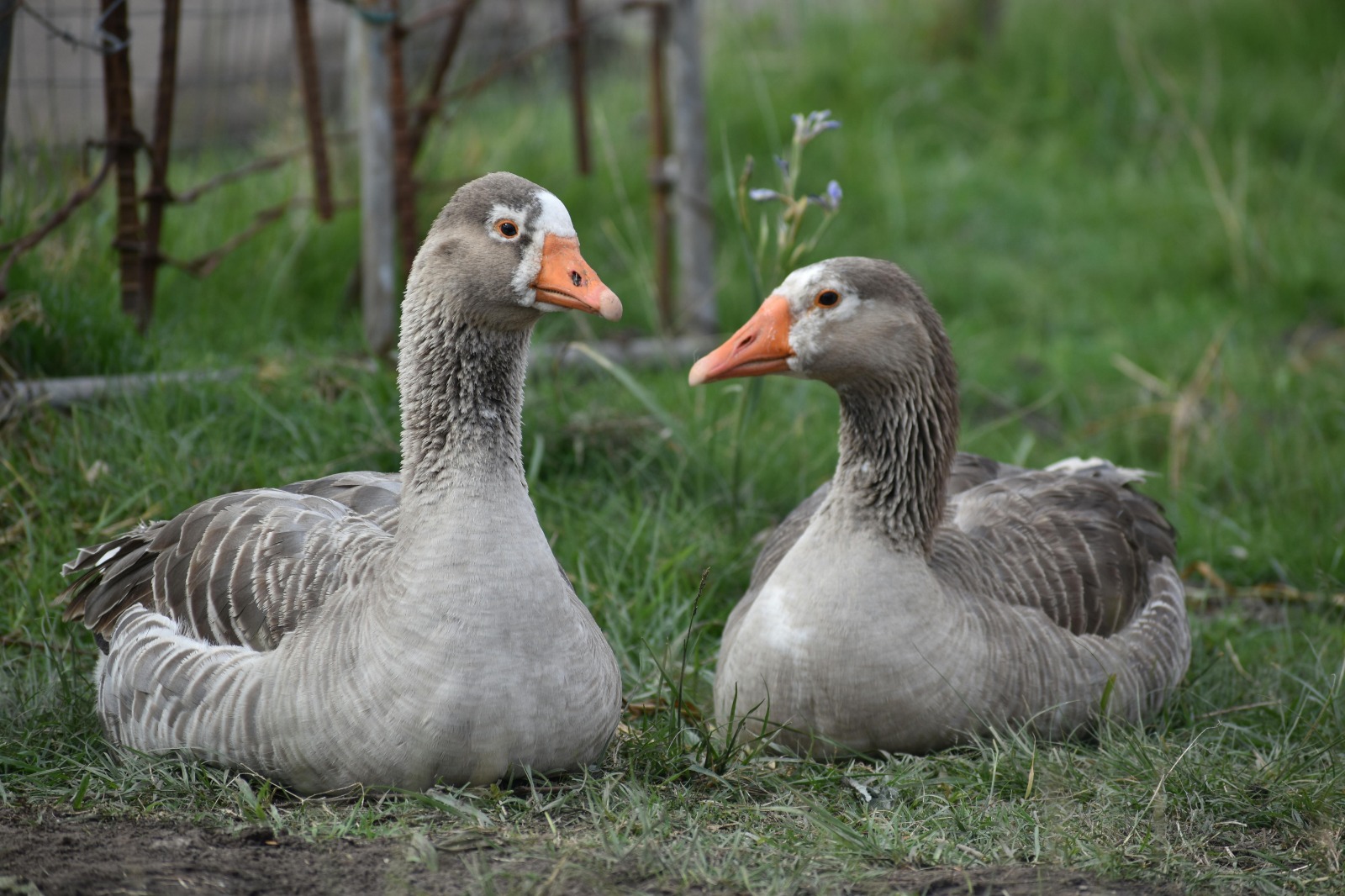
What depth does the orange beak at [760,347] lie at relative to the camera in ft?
13.9

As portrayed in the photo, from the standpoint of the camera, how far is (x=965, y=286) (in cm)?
884

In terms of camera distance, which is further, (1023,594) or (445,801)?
(1023,594)

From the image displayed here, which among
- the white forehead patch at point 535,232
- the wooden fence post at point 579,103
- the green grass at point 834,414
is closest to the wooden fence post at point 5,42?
the green grass at point 834,414

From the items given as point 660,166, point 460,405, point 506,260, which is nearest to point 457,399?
point 460,405

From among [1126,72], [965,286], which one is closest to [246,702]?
[965,286]

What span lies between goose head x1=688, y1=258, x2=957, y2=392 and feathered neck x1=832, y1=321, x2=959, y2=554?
40mm

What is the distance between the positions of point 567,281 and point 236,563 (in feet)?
4.13

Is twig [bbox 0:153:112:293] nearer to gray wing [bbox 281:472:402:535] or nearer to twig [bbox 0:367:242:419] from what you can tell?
twig [bbox 0:367:242:419]

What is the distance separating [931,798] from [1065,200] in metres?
7.02

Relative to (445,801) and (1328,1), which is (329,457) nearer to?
(445,801)

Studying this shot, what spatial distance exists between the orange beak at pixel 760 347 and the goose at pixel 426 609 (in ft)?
2.38

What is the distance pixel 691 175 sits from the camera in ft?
24.2

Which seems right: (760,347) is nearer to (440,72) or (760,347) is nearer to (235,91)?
(440,72)

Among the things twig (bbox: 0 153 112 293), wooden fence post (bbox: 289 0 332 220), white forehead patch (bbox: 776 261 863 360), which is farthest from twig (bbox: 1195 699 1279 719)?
twig (bbox: 0 153 112 293)
